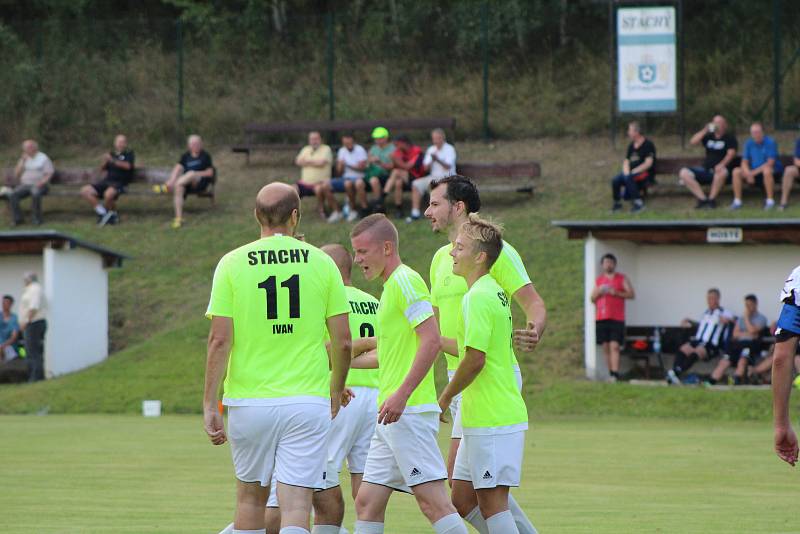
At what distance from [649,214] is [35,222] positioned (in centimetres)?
1442

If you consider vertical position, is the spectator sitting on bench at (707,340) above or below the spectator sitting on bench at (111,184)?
below

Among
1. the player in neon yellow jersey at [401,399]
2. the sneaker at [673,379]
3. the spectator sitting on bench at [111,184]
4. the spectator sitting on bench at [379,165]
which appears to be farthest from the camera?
the spectator sitting on bench at [111,184]

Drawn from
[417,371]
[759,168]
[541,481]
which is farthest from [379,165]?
[417,371]

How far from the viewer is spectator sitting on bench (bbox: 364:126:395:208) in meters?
29.1

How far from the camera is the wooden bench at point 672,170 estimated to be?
27.3m

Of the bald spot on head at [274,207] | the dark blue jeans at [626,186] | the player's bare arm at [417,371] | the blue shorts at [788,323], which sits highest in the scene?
the dark blue jeans at [626,186]

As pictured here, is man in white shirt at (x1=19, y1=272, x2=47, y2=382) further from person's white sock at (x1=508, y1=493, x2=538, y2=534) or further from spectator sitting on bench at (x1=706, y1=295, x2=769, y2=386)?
person's white sock at (x1=508, y1=493, x2=538, y2=534)

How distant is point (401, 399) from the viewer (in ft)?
23.6

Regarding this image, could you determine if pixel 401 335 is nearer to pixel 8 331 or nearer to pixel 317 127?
pixel 8 331

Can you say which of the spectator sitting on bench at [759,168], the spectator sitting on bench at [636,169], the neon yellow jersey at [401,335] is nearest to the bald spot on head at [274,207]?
the neon yellow jersey at [401,335]

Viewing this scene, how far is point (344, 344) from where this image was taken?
23.4ft

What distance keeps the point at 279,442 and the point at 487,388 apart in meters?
1.21

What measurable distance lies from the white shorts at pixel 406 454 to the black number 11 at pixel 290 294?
41.0 inches

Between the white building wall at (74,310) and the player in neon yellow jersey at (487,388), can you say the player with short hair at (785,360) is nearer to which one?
the player in neon yellow jersey at (487,388)
